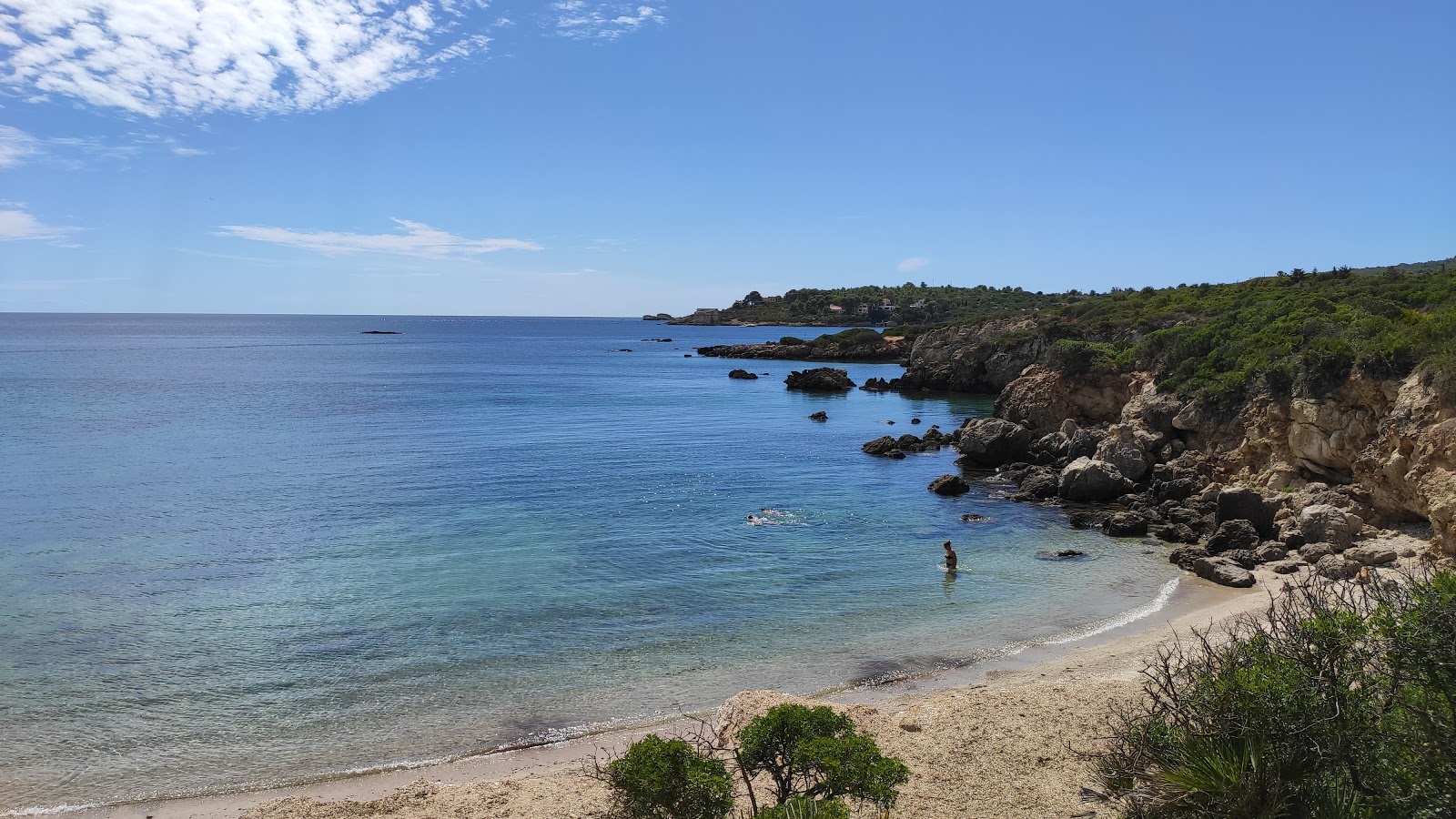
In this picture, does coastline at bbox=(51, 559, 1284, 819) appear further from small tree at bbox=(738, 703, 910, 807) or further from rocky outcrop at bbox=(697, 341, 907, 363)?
rocky outcrop at bbox=(697, 341, 907, 363)

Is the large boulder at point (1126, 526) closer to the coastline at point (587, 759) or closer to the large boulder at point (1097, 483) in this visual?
the large boulder at point (1097, 483)

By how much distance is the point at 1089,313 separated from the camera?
6406 cm

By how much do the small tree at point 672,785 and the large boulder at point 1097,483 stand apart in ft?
92.9

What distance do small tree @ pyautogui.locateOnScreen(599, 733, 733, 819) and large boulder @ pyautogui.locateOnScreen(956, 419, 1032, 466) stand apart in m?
35.6

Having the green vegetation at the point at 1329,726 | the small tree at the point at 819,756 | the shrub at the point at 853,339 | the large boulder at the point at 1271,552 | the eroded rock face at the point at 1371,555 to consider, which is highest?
the shrub at the point at 853,339

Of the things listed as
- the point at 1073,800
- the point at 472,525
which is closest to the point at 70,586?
the point at 472,525

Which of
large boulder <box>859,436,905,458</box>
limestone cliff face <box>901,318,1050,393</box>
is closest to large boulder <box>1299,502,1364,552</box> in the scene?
large boulder <box>859,436,905,458</box>

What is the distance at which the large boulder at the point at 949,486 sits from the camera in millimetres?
35625

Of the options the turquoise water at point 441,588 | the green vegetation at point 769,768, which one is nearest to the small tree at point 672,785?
the green vegetation at point 769,768

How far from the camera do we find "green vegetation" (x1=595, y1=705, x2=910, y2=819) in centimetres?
862

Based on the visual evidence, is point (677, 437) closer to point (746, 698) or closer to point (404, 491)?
point (404, 491)

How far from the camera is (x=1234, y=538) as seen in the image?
2498 cm

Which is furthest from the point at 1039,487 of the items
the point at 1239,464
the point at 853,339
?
the point at 853,339

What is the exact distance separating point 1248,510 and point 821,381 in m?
56.5
